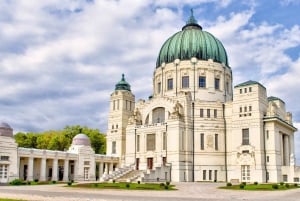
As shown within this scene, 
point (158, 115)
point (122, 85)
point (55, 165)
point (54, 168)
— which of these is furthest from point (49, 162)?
point (122, 85)

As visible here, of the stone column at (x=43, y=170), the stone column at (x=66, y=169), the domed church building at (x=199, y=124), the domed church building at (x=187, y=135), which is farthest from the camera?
the stone column at (x=66, y=169)

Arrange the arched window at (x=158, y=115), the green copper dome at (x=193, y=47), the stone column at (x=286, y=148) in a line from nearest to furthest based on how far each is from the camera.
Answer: the stone column at (x=286, y=148) → the arched window at (x=158, y=115) → the green copper dome at (x=193, y=47)

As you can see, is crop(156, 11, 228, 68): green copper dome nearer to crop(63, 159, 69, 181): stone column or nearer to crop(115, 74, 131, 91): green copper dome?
crop(115, 74, 131, 91): green copper dome

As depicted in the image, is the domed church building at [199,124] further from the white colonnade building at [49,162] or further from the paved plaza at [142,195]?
the paved plaza at [142,195]

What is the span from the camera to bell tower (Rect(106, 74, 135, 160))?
8225 centimetres

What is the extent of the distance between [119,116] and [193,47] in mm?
21614

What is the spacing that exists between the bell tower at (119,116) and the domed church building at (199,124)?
0.70 ft

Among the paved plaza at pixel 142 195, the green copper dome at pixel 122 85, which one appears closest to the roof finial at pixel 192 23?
the green copper dome at pixel 122 85

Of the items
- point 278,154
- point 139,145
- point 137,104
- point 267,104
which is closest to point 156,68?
point 137,104

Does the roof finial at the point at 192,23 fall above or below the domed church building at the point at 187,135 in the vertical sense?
above

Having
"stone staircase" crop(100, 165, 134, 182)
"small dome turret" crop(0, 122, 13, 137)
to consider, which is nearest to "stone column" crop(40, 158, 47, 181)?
"small dome turret" crop(0, 122, 13, 137)

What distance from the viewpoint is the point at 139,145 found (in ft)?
247

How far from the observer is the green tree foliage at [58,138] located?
93.5 m

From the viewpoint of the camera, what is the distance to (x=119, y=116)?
83062 millimetres
